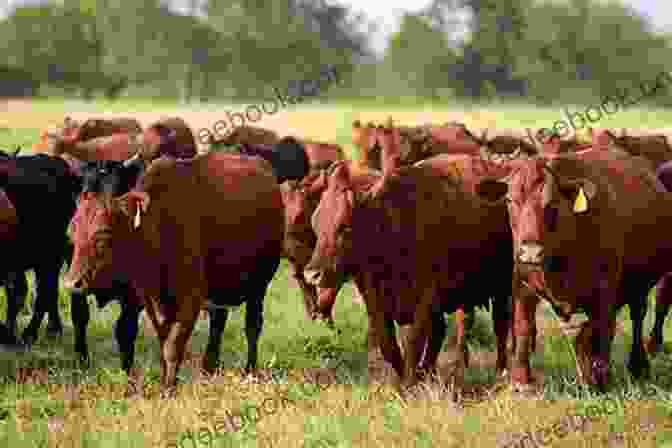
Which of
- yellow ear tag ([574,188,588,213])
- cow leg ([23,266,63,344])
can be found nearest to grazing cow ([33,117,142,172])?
cow leg ([23,266,63,344])

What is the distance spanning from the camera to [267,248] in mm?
9203

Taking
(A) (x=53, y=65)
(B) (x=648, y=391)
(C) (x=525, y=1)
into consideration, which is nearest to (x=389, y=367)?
(B) (x=648, y=391)

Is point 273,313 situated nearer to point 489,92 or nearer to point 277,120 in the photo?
point 277,120

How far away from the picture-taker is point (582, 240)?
750 cm

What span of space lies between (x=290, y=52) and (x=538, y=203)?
54127mm

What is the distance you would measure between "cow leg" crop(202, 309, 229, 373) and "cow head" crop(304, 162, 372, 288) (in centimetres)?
189

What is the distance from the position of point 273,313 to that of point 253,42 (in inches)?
2000

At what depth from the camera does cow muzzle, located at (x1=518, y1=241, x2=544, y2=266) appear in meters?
6.96

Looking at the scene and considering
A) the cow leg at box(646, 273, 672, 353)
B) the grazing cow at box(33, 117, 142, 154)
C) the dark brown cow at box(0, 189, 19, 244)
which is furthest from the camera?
the grazing cow at box(33, 117, 142, 154)

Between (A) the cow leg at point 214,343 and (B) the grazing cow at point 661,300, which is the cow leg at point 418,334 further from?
(B) the grazing cow at point 661,300

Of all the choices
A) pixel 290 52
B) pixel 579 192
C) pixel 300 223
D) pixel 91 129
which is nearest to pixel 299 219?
pixel 300 223

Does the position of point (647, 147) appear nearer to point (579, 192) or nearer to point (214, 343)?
point (579, 192)

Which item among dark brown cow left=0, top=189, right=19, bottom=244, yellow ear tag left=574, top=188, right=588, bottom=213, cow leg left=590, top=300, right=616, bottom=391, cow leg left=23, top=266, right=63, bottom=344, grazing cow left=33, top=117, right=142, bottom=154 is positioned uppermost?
yellow ear tag left=574, top=188, right=588, bottom=213

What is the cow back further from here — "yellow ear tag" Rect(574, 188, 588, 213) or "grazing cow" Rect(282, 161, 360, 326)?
"yellow ear tag" Rect(574, 188, 588, 213)
